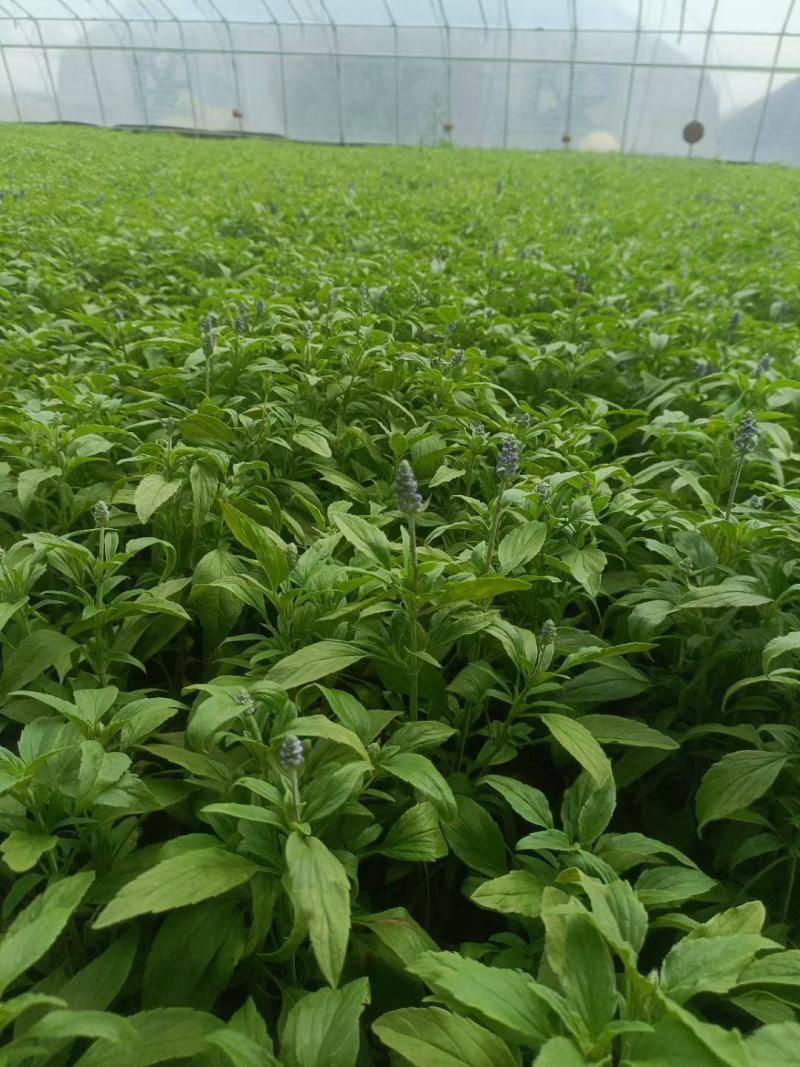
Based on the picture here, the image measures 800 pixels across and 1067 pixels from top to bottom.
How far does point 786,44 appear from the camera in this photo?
84.2ft

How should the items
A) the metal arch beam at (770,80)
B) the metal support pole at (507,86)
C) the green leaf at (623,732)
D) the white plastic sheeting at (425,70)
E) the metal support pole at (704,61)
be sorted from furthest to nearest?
the metal support pole at (507,86) < the white plastic sheeting at (425,70) < the metal support pole at (704,61) < the metal arch beam at (770,80) < the green leaf at (623,732)

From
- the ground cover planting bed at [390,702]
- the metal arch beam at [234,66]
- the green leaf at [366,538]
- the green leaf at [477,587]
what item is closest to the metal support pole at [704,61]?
the metal arch beam at [234,66]

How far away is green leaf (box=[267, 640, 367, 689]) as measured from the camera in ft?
4.30

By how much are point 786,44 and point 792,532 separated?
31939 millimetres

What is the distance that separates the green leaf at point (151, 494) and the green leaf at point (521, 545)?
88 centimetres

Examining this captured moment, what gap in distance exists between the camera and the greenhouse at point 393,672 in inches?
38.6

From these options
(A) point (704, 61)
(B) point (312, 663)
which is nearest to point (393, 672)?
(B) point (312, 663)

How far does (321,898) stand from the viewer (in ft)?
3.22

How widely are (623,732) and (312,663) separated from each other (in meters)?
0.65

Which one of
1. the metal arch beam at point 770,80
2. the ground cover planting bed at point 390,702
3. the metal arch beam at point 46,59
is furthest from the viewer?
the metal arch beam at point 46,59

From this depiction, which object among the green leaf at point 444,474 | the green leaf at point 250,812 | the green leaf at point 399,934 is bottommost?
the green leaf at point 399,934

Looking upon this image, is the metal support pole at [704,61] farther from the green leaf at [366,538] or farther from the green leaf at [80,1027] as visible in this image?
the green leaf at [80,1027]

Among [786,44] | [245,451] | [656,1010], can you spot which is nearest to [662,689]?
[656,1010]

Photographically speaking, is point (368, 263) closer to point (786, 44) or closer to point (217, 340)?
point (217, 340)
